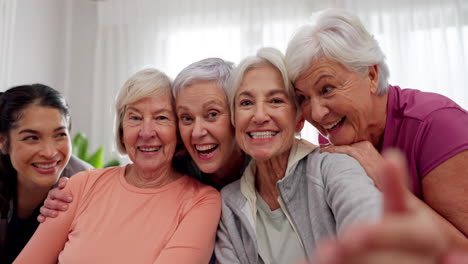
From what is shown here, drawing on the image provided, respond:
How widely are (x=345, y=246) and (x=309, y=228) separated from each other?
79cm

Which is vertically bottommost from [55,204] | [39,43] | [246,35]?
[55,204]

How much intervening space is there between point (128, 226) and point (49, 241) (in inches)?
11.4

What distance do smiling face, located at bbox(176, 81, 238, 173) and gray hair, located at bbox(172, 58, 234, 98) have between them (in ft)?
0.05

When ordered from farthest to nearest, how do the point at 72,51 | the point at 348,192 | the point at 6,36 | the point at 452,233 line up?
the point at 72,51 < the point at 6,36 < the point at 452,233 < the point at 348,192

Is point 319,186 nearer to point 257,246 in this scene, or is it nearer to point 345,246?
point 257,246

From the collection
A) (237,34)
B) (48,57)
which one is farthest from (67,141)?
(48,57)

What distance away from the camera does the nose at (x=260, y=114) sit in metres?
1.14

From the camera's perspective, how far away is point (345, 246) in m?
0.33

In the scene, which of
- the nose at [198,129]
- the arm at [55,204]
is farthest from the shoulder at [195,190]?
the arm at [55,204]

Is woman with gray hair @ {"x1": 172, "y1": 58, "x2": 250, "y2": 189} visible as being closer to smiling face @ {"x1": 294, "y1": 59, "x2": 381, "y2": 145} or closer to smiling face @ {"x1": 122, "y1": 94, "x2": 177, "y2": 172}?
smiling face @ {"x1": 122, "y1": 94, "x2": 177, "y2": 172}

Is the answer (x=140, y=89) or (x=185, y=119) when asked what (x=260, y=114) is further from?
(x=140, y=89)

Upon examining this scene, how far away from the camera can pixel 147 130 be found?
4.21 feet

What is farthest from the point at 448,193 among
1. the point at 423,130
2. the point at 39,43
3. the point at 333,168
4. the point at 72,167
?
the point at 39,43

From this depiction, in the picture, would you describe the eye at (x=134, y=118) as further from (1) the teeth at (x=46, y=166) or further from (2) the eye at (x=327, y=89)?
(2) the eye at (x=327, y=89)
